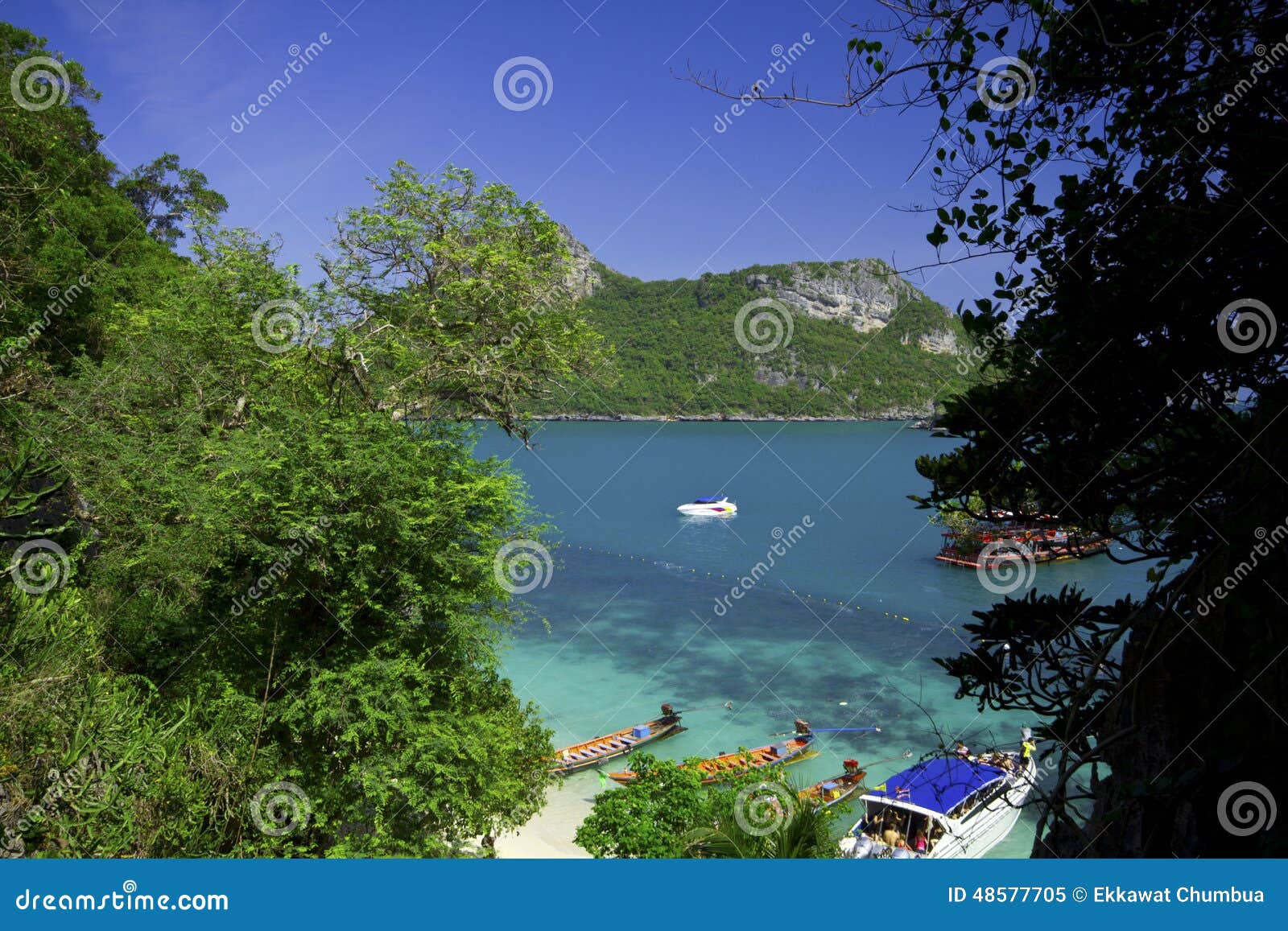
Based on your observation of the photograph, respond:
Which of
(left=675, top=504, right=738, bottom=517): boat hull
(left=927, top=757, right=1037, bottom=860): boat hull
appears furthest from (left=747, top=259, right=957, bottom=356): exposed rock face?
(left=927, top=757, right=1037, bottom=860): boat hull

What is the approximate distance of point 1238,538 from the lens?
2.92 m

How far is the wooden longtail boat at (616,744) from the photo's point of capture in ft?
63.3

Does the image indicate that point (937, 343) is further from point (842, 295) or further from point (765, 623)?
point (765, 623)

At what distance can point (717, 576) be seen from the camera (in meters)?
38.0

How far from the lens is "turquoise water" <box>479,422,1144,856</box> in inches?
858

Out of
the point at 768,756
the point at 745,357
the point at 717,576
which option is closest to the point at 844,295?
the point at 745,357

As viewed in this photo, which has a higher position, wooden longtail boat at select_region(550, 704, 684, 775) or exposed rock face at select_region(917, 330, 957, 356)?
exposed rock face at select_region(917, 330, 957, 356)

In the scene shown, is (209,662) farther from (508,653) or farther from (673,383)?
(673,383)

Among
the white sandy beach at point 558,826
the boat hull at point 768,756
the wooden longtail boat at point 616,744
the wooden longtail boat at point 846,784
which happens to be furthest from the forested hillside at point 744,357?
the wooden longtail boat at point 846,784

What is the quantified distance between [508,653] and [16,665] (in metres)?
23.3

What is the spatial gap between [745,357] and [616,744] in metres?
90.9

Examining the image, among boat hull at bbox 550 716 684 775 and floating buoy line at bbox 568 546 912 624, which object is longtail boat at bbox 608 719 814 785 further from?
floating buoy line at bbox 568 546 912 624

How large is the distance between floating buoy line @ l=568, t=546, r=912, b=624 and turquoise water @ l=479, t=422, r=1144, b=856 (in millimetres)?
129

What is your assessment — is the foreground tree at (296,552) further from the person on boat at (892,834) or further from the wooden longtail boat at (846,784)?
the wooden longtail boat at (846,784)
